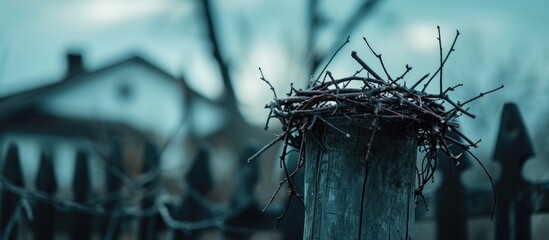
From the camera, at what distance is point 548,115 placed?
7.45 metres

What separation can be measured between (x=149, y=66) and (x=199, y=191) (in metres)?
31.6

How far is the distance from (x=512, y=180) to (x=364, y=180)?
2.05 meters

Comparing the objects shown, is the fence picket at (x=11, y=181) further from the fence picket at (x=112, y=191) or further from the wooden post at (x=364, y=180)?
the wooden post at (x=364, y=180)

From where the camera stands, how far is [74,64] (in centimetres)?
3603

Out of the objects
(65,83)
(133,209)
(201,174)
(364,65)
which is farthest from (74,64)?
(364,65)

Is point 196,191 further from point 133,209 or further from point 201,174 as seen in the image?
point 133,209

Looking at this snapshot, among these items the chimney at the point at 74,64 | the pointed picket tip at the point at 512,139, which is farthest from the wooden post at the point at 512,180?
the chimney at the point at 74,64

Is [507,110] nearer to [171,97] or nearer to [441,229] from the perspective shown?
[441,229]

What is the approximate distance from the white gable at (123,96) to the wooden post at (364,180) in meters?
31.3

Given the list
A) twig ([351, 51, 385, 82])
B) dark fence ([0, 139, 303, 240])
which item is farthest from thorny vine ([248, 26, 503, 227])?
dark fence ([0, 139, 303, 240])

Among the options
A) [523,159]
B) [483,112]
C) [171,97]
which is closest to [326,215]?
[523,159]

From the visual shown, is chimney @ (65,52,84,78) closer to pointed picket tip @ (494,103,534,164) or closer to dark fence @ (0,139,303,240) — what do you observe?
dark fence @ (0,139,303,240)

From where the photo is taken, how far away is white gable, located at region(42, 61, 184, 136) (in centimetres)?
3416

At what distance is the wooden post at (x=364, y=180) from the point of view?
73.3 inches
